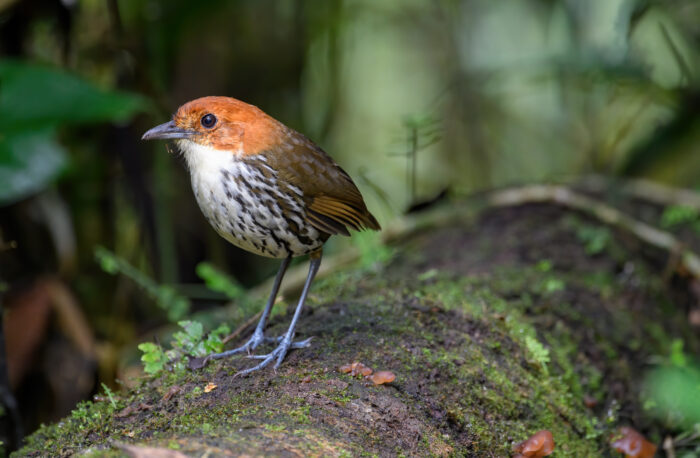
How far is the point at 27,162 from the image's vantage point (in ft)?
13.8

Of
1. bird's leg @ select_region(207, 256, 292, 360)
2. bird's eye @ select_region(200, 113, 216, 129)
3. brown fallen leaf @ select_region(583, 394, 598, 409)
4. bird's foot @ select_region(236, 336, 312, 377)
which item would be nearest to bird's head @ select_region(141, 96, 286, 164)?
bird's eye @ select_region(200, 113, 216, 129)

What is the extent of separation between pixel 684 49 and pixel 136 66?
479cm

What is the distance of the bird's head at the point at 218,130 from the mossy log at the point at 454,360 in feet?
2.66

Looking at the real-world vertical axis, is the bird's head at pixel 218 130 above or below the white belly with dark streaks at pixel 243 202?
above

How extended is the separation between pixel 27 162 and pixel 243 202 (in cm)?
235

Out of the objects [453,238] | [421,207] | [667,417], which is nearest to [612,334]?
[667,417]

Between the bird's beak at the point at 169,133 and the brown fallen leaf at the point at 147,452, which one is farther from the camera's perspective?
the bird's beak at the point at 169,133

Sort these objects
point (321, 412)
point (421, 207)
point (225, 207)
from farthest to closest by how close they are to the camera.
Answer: point (421, 207) → point (225, 207) → point (321, 412)

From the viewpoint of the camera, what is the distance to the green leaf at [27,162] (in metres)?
4.08

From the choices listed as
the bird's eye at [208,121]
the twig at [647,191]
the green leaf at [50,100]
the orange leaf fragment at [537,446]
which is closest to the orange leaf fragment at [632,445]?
the orange leaf fragment at [537,446]

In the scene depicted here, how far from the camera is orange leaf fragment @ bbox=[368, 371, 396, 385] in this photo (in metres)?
2.43

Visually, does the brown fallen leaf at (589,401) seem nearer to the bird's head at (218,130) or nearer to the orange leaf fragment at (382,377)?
the orange leaf fragment at (382,377)

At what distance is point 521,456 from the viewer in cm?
249

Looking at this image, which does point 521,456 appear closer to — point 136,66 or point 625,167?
point 136,66
